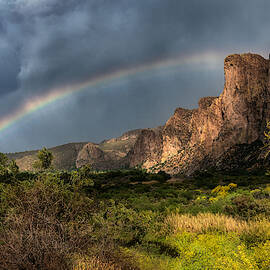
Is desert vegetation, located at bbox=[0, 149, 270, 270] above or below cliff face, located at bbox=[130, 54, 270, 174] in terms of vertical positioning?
below

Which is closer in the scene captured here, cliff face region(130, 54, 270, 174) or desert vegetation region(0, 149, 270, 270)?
desert vegetation region(0, 149, 270, 270)

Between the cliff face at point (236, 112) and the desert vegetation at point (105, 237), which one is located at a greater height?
the cliff face at point (236, 112)

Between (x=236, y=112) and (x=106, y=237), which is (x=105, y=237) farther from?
(x=236, y=112)

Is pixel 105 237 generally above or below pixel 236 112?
below

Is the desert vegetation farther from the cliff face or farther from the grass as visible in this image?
the cliff face

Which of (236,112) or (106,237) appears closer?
(106,237)

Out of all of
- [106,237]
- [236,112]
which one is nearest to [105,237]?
[106,237]

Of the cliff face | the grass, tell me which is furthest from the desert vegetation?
the cliff face

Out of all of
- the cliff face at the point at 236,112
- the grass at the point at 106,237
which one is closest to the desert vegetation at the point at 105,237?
the grass at the point at 106,237

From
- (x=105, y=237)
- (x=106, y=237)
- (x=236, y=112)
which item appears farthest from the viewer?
(x=236, y=112)

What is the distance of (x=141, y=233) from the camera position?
28.3 feet

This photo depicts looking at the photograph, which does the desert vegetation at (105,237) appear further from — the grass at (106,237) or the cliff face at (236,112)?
the cliff face at (236,112)

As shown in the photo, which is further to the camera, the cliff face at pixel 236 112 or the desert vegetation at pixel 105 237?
the cliff face at pixel 236 112

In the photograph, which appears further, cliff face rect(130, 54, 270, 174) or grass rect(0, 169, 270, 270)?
cliff face rect(130, 54, 270, 174)
